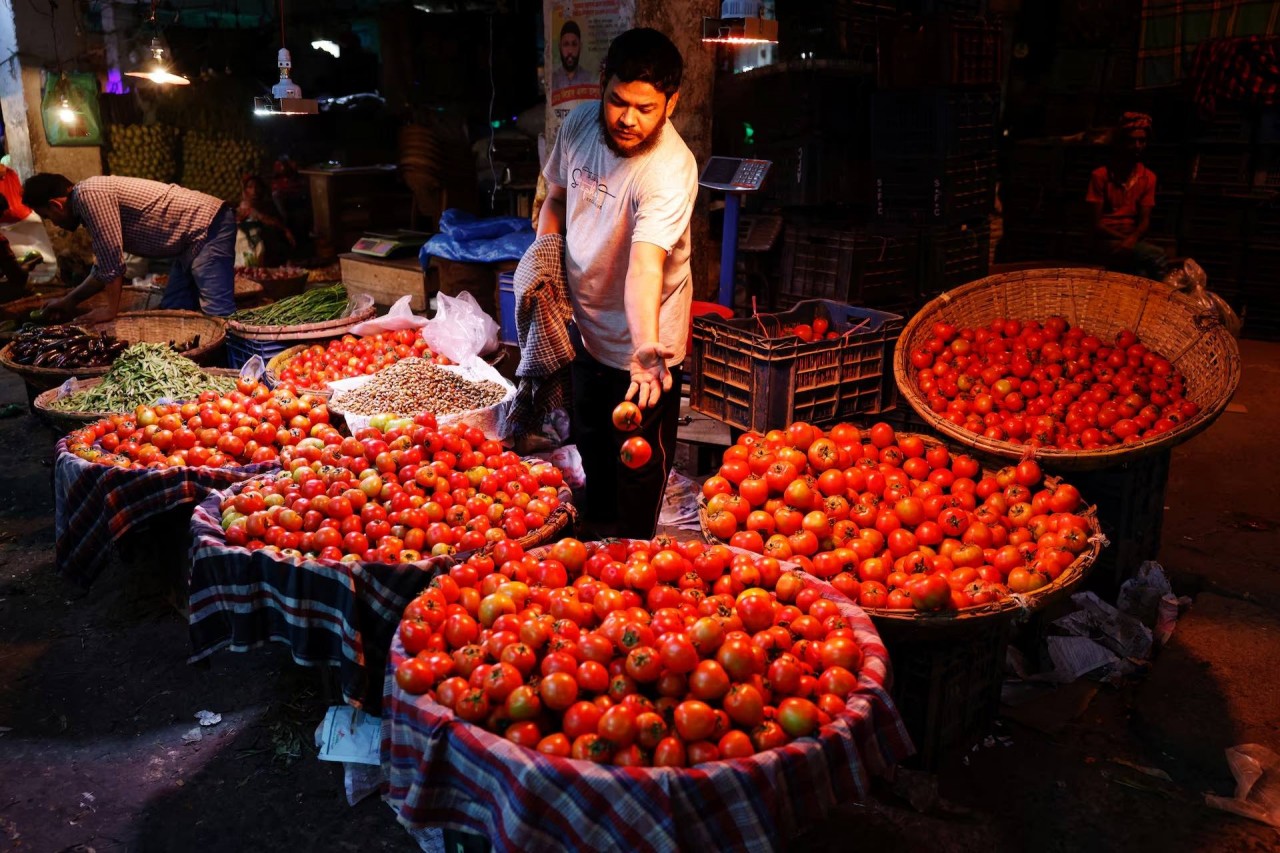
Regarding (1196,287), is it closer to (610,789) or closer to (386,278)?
(386,278)

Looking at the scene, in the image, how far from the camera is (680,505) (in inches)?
207

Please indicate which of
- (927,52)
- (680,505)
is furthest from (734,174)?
(927,52)

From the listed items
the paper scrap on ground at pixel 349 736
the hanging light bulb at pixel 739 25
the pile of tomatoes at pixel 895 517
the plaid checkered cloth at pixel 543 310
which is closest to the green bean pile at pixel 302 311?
the plaid checkered cloth at pixel 543 310

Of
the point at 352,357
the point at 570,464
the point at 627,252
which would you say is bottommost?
the point at 570,464

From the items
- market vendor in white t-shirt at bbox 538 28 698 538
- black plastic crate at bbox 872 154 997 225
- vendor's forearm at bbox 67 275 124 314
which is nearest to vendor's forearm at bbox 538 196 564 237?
market vendor in white t-shirt at bbox 538 28 698 538

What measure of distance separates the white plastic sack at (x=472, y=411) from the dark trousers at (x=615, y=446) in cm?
69

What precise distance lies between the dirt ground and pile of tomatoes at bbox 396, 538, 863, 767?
3.24 ft

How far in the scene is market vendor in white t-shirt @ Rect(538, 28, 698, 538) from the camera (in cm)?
343

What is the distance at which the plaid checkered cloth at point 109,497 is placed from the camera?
4.07 metres

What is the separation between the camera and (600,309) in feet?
13.2

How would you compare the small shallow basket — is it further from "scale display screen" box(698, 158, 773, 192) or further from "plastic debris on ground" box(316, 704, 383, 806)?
"scale display screen" box(698, 158, 773, 192)

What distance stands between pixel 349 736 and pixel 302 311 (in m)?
4.40

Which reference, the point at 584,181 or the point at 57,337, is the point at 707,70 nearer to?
the point at 584,181

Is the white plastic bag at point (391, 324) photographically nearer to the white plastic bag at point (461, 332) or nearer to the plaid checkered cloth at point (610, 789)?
the white plastic bag at point (461, 332)
